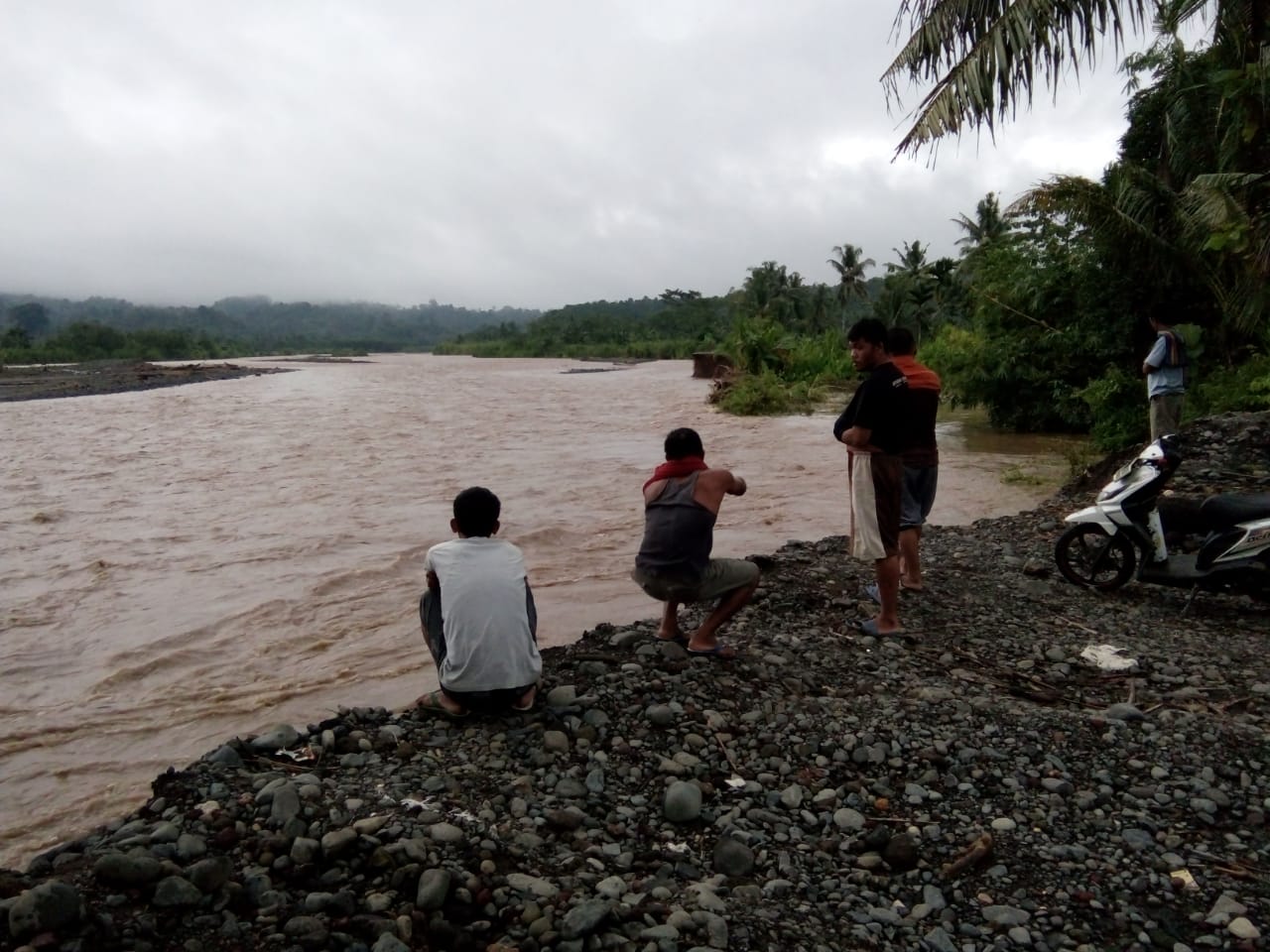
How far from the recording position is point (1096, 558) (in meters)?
6.31

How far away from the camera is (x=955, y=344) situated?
61.0ft

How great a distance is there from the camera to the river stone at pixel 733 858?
3.06 metres

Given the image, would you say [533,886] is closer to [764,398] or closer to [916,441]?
[916,441]

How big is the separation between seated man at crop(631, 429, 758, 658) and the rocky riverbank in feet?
1.39

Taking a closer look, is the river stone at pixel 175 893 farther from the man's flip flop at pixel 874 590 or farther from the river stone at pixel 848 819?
the man's flip flop at pixel 874 590

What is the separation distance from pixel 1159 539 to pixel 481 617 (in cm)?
465

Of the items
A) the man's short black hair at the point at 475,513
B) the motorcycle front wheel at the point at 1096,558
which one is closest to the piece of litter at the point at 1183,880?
the man's short black hair at the point at 475,513

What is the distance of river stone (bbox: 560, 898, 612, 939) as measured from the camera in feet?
8.44

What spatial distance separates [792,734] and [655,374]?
47.3 m

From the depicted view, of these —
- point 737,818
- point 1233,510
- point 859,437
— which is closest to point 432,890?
point 737,818

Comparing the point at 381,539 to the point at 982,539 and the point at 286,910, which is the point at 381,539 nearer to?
the point at 982,539

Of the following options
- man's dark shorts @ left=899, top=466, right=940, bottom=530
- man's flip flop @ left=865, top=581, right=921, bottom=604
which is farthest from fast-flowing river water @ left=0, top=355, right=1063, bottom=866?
man's dark shorts @ left=899, top=466, right=940, bottom=530

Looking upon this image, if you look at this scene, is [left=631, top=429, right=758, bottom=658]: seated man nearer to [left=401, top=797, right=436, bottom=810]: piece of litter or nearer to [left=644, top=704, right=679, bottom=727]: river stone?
[left=644, top=704, right=679, bottom=727]: river stone

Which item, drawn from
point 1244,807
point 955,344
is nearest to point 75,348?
point 955,344
